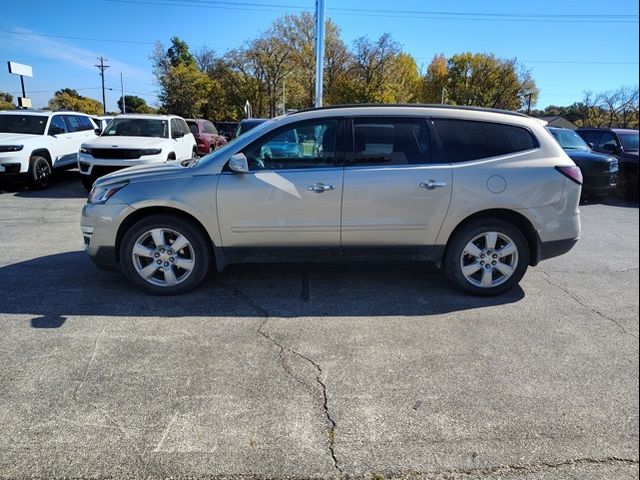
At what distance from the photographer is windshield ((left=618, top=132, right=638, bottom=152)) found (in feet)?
40.2

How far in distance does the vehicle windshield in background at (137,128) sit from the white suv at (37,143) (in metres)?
1.58

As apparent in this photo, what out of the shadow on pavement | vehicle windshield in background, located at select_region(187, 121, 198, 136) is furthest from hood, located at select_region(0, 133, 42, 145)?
the shadow on pavement

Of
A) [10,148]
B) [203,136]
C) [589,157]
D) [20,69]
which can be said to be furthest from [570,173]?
[20,69]

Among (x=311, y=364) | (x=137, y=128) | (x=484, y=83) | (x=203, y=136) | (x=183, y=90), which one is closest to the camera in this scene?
(x=311, y=364)

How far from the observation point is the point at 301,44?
1911 inches

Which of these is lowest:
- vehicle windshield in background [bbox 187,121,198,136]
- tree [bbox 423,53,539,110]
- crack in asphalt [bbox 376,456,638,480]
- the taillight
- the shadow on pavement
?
crack in asphalt [bbox 376,456,638,480]

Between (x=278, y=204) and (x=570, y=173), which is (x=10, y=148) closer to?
(x=278, y=204)

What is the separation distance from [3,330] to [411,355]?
3259mm

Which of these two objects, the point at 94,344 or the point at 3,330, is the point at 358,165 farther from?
the point at 3,330

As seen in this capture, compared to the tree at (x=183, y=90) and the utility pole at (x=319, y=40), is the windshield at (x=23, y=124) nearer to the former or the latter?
the utility pole at (x=319, y=40)

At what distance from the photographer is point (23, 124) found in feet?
39.6

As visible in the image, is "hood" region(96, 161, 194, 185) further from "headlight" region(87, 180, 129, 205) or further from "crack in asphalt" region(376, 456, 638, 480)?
"crack in asphalt" region(376, 456, 638, 480)

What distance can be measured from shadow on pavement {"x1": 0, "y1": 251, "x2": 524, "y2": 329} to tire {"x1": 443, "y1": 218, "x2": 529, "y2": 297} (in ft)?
0.49

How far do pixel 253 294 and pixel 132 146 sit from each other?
7298 millimetres
